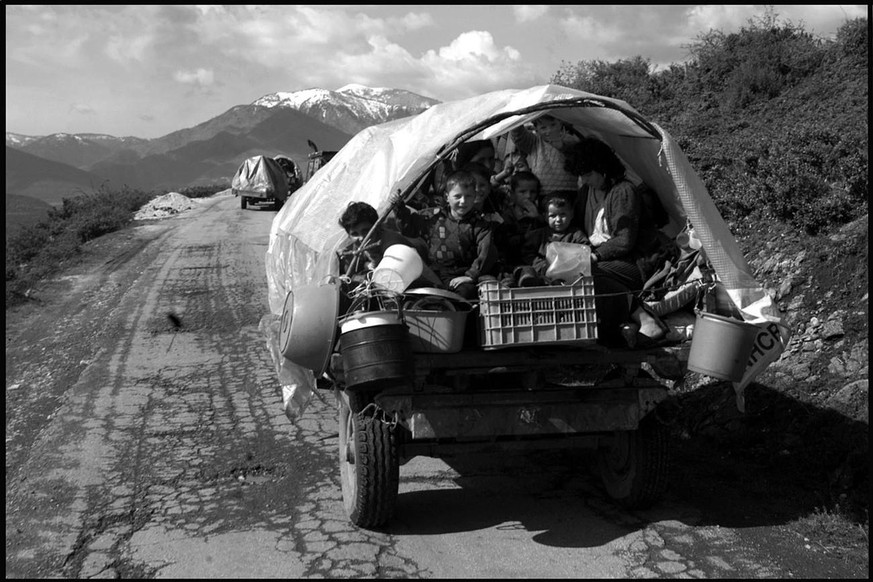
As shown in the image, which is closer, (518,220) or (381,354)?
(381,354)

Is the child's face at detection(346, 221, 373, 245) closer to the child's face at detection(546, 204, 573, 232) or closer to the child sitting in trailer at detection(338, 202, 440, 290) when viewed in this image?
the child sitting in trailer at detection(338, 202, 440, 290)

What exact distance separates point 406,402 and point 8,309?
9670mm

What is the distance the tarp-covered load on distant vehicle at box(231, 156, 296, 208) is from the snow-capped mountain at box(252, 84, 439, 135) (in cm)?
12145

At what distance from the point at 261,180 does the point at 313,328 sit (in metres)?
26.2

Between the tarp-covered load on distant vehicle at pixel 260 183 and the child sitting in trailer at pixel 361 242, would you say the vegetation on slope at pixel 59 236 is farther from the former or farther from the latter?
the child sitting in trailer at pixel 361 242

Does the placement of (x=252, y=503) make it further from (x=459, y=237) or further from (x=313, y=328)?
(x=459, y=237)

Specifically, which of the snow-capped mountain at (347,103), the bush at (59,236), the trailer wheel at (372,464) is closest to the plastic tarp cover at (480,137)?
the trailer wheel at (372,464)

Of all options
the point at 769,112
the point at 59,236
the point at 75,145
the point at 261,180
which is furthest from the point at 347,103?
the point at 769,112

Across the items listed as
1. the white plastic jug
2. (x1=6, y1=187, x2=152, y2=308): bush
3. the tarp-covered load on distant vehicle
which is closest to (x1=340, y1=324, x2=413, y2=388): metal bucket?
the white plastic jug

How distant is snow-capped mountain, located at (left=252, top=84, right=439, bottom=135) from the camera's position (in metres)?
158

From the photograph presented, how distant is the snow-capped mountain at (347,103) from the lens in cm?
15838

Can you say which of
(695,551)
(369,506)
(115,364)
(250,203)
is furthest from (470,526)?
(250,203)

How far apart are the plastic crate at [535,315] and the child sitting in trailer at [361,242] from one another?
0.57 metres

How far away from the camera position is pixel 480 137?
5.32 meters
